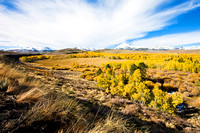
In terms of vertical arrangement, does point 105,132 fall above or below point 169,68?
above

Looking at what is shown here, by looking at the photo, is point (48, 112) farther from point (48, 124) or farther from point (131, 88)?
point (131, 88)

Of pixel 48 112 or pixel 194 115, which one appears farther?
pixel 194 115

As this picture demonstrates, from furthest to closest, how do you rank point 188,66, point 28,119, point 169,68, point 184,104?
point 169,68, point 188,66, point 184,104, point 28,119

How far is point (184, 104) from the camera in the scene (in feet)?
82.5

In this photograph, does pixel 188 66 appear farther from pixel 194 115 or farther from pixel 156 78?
pixel 194 115

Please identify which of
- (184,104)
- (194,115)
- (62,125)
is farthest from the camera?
(184,104)

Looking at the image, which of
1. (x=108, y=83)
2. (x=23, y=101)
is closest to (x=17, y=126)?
(x=23, y=101)

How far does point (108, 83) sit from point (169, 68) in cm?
6708

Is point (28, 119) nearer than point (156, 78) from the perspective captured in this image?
Yes

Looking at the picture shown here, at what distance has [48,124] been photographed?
7.31 feet

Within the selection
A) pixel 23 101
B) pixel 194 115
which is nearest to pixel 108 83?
pixel 194 115

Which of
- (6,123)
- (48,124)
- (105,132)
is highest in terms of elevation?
(6,123)

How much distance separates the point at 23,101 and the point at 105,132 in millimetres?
2677

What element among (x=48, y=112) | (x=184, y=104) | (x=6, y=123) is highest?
(x=6, y=123)
